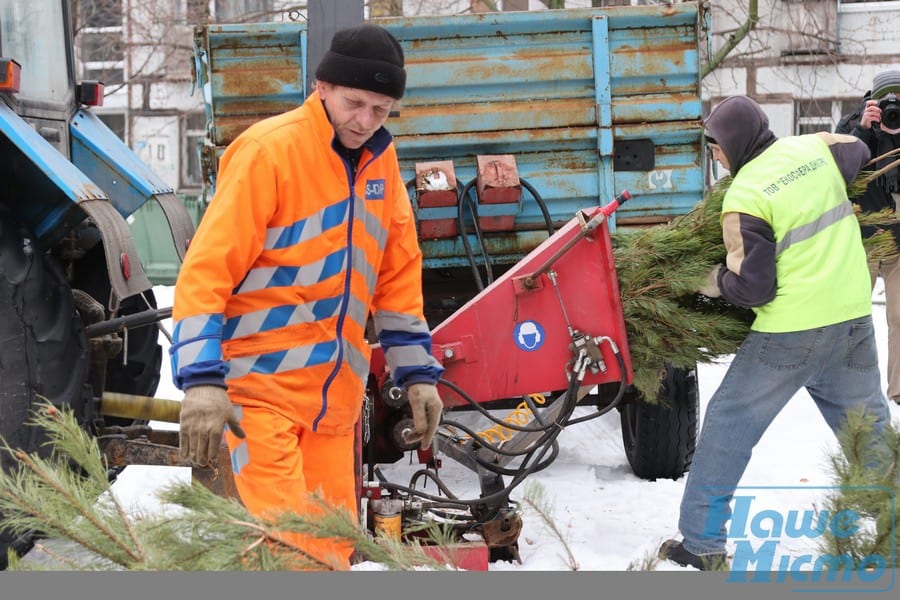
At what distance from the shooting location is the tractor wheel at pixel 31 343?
3.37 m

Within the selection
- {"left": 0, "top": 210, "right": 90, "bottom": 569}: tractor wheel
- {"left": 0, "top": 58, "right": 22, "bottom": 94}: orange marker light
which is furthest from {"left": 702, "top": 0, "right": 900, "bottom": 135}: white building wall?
{"left": 0, "top": 210, "right": 90, "bottom": 569}: tractor wheel

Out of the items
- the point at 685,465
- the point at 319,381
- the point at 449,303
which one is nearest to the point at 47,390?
the point at 319,381

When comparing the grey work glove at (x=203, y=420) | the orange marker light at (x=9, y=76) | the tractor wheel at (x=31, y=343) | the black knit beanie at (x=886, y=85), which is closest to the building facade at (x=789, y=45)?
the black knit beanie at (x=886, y=85)

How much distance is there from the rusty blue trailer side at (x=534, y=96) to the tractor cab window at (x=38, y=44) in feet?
2.61

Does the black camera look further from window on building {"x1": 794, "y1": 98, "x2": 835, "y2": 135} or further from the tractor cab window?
window on building {"x1": 794, "y1": 98, "x2": 835, "y2": 135}

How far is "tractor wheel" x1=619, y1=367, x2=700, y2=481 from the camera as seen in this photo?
5027mm

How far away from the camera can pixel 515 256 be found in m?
5.12

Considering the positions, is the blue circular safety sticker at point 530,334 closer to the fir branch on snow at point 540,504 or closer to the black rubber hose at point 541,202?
the black rubber hose at point 541,202

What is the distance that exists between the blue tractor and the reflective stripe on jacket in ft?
6.60

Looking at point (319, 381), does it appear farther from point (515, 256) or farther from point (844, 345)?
point (515, 256)

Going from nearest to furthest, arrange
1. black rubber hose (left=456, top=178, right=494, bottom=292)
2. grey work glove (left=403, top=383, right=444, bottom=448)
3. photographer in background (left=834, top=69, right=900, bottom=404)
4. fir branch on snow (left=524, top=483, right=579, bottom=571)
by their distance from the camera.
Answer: fir branch on snow (left=524, top=483, right=579, bottom=571) < grey work glove (left=403, top=383, right=444, bottom=448) < black rubber hose (left=456, top=178, right=494, bottom=292) < photographer in background (left=834, top=69, right=900, bottom=404)

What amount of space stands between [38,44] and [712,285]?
2.59 m

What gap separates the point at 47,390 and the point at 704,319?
2165mm

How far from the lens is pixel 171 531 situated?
1.67 metres
